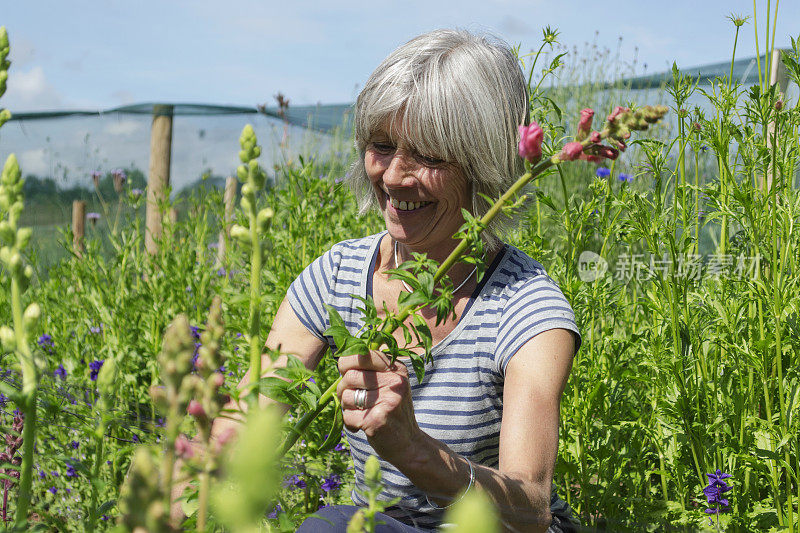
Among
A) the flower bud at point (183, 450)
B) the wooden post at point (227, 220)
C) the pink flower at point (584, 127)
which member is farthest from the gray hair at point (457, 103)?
the wooden post at point (227, 220)

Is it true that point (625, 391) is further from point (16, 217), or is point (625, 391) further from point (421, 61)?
point (16, 217)

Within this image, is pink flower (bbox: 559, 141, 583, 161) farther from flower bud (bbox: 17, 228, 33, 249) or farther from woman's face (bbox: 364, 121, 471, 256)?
woman's face (bbox: 364, 121, 471, 256)

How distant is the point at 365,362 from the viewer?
99 centimetres

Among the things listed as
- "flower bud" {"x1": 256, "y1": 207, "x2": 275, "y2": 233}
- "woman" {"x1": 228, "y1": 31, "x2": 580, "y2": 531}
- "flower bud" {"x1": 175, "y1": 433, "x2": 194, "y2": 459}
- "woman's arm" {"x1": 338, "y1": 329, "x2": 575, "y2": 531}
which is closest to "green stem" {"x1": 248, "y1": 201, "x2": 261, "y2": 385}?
"flower bud" {"x1": 256, "y1": 207, "x2": 275, "y2": 233}

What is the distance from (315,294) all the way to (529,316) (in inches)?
23.5

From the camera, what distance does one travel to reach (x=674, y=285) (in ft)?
7.22

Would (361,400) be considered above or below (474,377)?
above

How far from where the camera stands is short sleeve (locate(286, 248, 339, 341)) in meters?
1.94

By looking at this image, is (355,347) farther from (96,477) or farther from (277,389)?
(96,477)

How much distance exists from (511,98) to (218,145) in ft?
19.7

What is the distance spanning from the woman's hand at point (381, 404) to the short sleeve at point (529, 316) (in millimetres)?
668

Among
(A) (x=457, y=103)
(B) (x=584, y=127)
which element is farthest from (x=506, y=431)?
(B) (x=584, y=127)

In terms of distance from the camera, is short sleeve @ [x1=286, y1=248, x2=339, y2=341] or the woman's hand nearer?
the woman's hand

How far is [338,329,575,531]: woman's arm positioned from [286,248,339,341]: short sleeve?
537 millimetres
